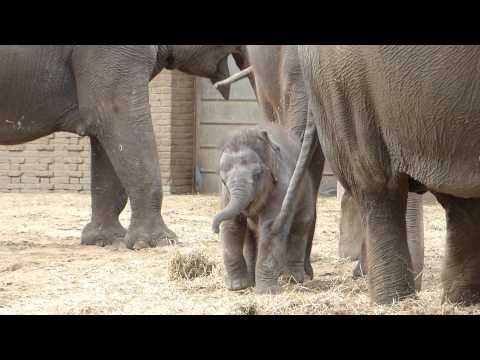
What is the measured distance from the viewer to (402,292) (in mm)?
4180

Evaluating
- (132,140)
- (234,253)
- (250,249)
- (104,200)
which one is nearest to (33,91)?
(132,140)

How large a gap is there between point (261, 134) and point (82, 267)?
1857 mm

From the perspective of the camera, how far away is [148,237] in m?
7.59

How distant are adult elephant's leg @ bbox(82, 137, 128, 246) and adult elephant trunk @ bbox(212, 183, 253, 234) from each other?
123 inches

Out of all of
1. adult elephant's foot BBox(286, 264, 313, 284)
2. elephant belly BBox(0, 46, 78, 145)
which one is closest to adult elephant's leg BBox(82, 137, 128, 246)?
elephant belly BBox(0, 46, 78, 145)

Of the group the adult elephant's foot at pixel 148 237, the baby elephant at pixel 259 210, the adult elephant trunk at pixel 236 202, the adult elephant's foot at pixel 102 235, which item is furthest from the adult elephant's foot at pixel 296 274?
the adult elephant's foot at pixel 102 235

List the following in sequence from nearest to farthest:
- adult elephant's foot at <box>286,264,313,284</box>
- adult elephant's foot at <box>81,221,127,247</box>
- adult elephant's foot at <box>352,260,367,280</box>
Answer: adult elephant's foot at <box>286,264,313,284</box>, adult elephant's foot at <box>352,260,367,280</box>, adult elephant's foot at <box>81,221,127,247</box>

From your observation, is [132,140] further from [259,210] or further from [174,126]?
[174,126]

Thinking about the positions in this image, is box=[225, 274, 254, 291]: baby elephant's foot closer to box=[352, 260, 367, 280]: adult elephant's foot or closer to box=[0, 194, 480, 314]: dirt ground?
box=[0, 194, 480, 314]: dirt ground

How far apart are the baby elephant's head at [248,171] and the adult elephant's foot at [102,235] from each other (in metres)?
2.87

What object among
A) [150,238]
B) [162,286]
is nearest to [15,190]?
[150,238]

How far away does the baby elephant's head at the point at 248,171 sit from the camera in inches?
198

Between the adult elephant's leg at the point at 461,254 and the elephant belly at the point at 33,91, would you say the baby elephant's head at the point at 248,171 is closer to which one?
the adult elephant's leg at the point at 461,254

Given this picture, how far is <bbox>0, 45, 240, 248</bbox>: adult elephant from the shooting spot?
7457mm
